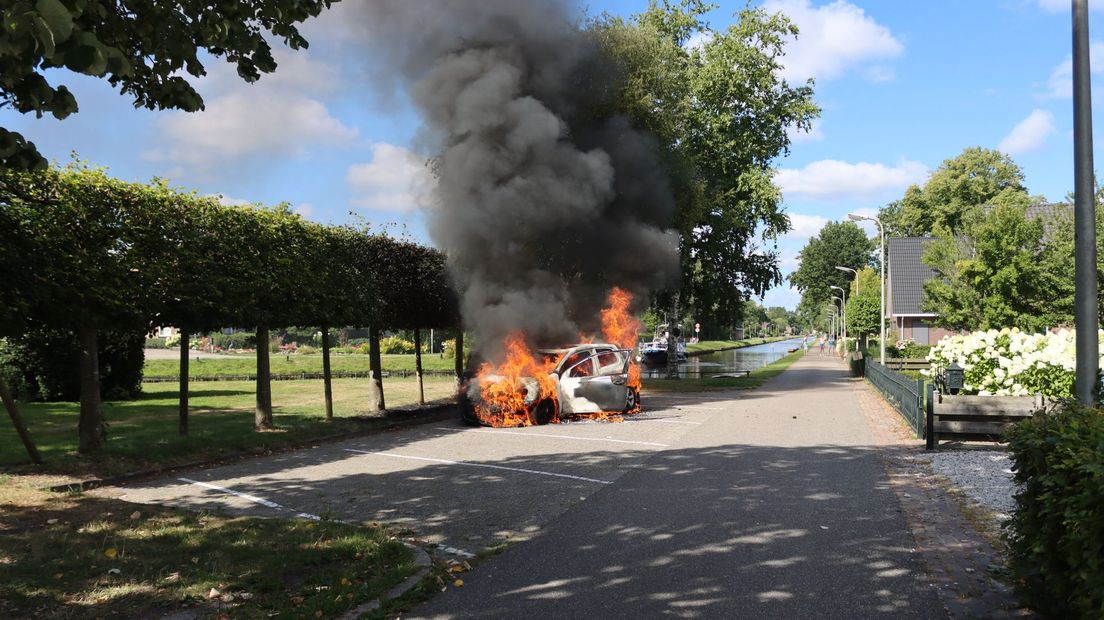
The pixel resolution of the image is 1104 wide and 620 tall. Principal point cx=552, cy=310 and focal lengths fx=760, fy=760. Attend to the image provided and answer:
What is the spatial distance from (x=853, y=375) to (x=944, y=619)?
3063 centimetres

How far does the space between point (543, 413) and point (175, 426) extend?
22.2 feet

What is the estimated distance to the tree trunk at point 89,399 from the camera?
389 inches

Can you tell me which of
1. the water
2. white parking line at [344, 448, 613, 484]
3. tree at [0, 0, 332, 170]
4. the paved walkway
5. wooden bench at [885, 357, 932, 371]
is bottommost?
the water

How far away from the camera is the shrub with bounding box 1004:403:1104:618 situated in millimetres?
3178

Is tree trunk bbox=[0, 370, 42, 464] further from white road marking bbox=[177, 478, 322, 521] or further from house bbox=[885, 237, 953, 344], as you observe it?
house bbox=[885, 237, 953, 344]

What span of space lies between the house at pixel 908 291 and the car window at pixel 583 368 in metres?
38.5

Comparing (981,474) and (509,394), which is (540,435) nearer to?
(509,394)

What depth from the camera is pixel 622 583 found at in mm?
4941

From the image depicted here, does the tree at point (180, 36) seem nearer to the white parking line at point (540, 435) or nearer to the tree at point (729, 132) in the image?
the white parking line at point (540, 435)

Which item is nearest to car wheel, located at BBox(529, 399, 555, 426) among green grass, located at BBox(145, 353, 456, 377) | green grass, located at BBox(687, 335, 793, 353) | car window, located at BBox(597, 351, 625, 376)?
car window, located at BBox(597, 351, 625, 376)

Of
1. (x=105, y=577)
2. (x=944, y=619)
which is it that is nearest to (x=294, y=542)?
(x=105, y=577)

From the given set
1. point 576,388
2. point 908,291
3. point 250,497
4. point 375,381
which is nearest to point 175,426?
point 375,381

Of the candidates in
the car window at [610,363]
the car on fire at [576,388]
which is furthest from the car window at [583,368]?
the car window at [610,363]

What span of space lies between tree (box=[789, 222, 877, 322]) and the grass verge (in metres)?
81.5
